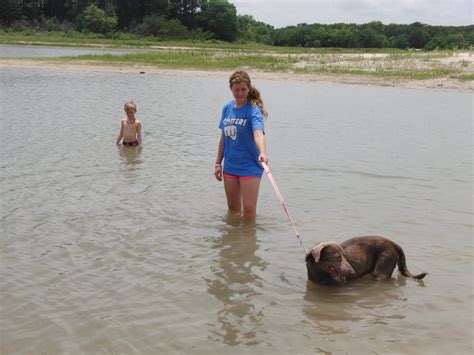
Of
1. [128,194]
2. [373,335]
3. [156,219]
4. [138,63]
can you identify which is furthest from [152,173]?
[138,63]

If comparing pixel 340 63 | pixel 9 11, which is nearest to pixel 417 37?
pixel 9 11

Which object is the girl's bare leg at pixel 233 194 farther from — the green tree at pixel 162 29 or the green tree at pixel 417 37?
the green tree at pixel 417 37

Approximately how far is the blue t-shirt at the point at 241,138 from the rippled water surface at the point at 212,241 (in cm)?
75

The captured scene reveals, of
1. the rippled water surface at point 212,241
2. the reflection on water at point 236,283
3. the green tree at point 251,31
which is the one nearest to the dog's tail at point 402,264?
the rippled water surface at point 212,241

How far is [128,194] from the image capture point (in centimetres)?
830

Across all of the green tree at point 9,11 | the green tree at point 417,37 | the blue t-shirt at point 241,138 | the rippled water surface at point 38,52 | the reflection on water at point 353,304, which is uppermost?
the green tree at point 9,11

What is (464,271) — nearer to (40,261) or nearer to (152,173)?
(40,261)

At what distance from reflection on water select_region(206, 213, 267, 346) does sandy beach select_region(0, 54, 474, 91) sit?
2064 cm

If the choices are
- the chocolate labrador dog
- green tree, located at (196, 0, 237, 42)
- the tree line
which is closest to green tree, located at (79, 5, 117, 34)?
the tree line

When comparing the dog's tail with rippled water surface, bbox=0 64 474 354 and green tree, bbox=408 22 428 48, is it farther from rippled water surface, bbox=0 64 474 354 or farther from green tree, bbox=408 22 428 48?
green tree, bbox=408 22 428 48

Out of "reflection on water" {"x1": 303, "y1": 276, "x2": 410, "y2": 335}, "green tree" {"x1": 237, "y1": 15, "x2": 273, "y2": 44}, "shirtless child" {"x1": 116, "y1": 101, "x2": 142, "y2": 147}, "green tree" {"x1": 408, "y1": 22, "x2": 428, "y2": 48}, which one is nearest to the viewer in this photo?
"reflection on water" {"x1": 303, "y1": 276, "x2": 410, "y2": 335}

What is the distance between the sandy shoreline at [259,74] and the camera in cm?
2589

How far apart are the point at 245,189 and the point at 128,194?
2.28m

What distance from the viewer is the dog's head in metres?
5.03
